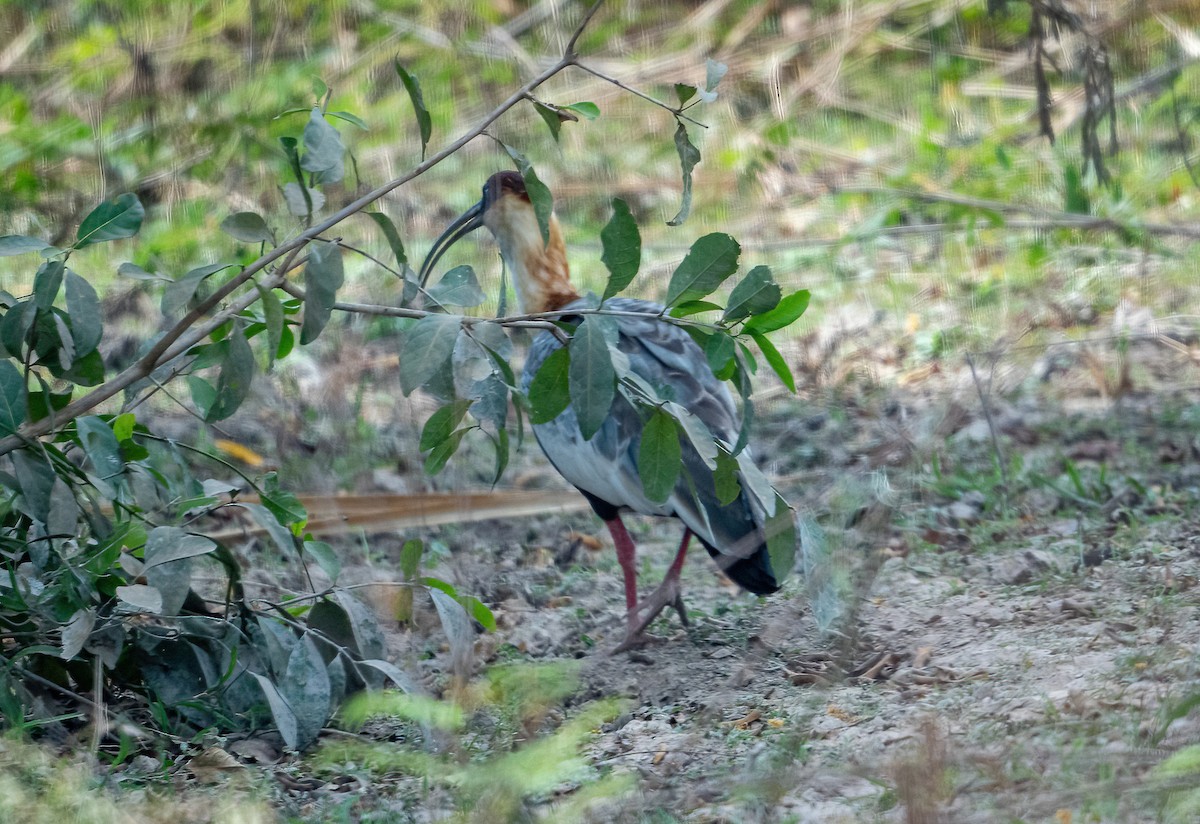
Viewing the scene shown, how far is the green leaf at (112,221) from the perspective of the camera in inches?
113

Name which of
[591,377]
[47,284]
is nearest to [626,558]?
[591,377]

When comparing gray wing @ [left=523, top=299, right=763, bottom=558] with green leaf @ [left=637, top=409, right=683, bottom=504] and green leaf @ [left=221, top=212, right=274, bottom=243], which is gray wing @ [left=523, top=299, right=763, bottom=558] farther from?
green leaf @ [left=221, top=212, right=274, bottom=243]

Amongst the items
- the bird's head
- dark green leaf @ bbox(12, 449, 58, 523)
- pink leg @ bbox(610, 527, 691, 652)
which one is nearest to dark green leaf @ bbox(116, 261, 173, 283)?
dark green leaf @ bbox(12, 449, 58, 523)

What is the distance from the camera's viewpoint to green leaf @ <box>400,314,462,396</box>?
8.50 feet

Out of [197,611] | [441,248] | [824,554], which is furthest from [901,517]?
[197,611]

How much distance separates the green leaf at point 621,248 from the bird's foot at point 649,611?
4.46ft

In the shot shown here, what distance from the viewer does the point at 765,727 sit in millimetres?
2918

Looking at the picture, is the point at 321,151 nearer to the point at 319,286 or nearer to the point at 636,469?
the point at 319,286

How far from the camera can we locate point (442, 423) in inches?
112

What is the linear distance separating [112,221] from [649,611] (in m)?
1.84

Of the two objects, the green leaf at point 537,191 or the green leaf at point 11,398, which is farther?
the green leaf at point 537,191

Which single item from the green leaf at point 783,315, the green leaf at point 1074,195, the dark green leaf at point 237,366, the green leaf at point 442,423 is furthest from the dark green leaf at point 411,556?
the green leaf at point 1074,195

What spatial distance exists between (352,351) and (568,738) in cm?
413

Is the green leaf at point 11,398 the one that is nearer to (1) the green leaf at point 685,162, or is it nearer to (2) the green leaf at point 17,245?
(2) the green leaf at point 17,245
